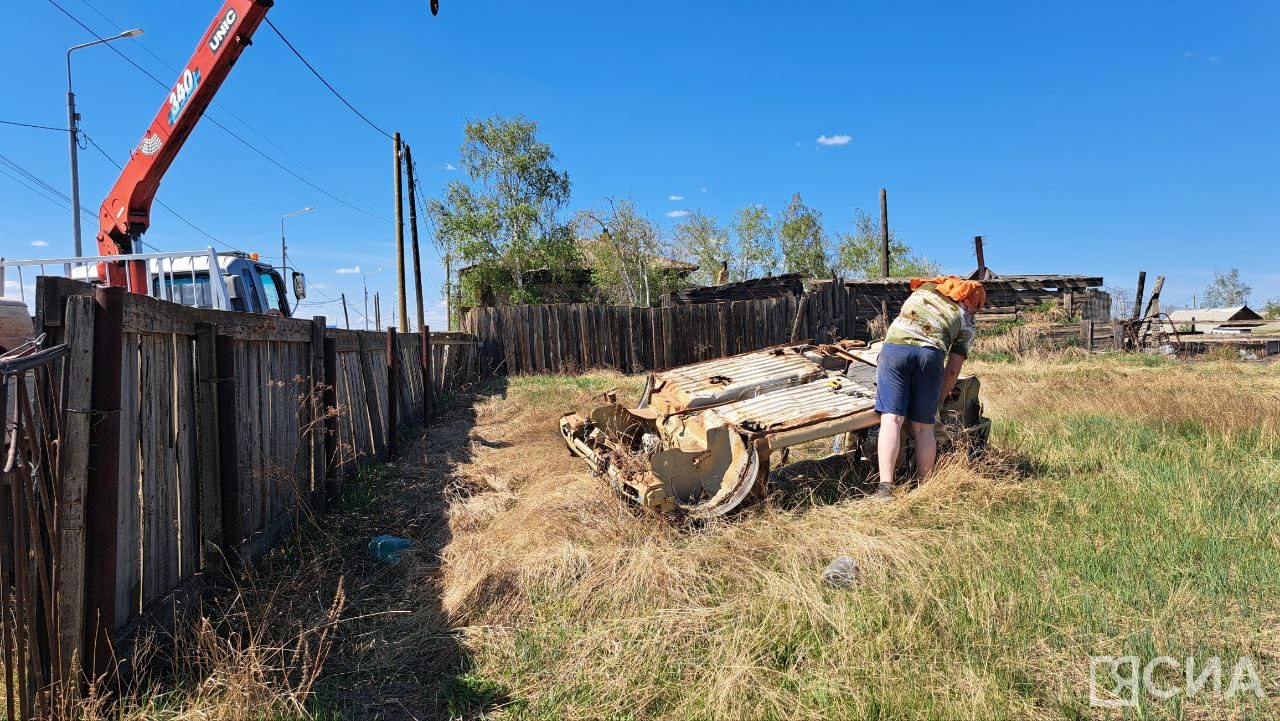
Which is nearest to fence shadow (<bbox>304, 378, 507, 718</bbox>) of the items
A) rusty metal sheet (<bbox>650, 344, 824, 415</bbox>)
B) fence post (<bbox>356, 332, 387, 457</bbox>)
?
fence post (<bbox>356, 332, 387, 457</bbox>)

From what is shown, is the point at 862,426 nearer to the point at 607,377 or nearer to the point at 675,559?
the point at 675,559

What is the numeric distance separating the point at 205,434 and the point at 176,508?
41 centimetres

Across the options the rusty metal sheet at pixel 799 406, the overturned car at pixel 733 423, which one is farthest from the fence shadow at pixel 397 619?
the rusty metal sheet at pixel 799 406

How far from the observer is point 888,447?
4523 mm

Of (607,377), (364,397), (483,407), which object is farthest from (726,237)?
(364,397)

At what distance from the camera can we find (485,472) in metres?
6.09

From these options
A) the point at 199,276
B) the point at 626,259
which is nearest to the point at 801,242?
the point at 626,259

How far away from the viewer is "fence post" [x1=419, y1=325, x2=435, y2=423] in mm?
9469

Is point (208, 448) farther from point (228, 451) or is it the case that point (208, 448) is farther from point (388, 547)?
point (388, 547)

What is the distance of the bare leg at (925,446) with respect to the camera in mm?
4684

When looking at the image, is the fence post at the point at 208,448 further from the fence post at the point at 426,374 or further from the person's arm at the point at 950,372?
the fence post at the point at 426,374

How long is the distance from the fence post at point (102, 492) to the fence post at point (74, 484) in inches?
1.0

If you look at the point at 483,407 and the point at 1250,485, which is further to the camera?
the point at 483,407

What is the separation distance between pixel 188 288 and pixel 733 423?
25.1ft
